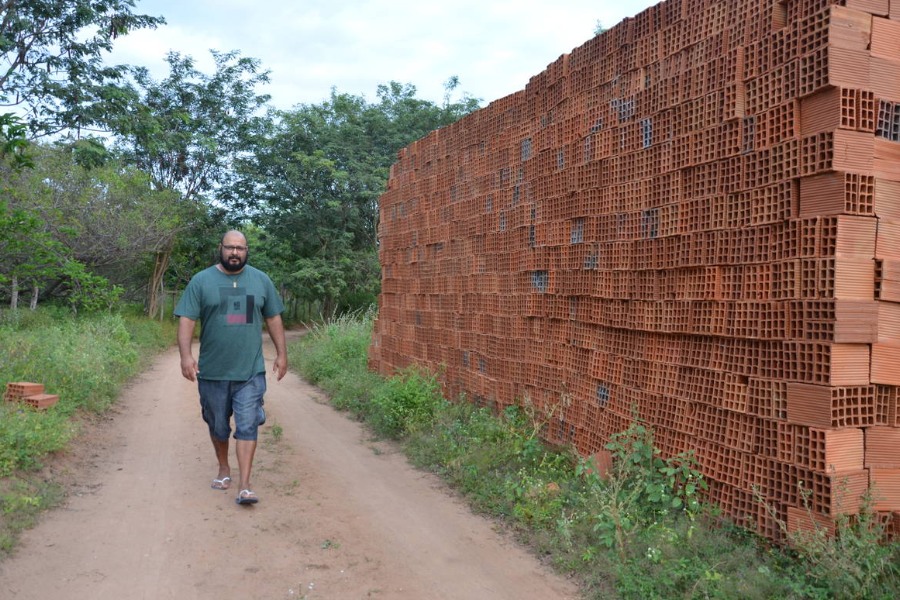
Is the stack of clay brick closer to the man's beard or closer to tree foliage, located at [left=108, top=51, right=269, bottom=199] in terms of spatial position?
the man's beard

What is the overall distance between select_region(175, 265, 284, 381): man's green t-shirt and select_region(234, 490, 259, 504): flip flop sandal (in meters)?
0.83

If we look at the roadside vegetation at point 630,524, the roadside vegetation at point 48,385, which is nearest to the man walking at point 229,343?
the roadside vegetation at point 48,385

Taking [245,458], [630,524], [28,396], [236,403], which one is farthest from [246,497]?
[28,396]

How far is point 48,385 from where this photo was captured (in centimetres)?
775

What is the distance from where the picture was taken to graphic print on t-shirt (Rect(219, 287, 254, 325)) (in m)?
5.07

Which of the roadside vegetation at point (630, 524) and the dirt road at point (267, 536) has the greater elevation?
the roadside vegetation at point (630, 524)

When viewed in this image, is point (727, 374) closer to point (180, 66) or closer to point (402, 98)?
point (402, 98)

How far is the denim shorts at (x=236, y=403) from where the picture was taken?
5.07m

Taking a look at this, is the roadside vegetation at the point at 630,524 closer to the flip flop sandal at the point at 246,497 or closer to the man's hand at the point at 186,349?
the flip flop sandal at the point at 246,497

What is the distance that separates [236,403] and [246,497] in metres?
0.70

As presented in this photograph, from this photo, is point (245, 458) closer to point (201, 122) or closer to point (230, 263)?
point (230, 263)

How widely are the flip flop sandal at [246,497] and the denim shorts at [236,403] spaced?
1.29ft

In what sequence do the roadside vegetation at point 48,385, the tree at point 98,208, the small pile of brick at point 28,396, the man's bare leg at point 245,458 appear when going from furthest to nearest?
1. the tree at point 98,208
2. the small pile of brick at point 28,396
3. the man's bare leg at point 245,458
4. the roadside vegetation at point 48,385

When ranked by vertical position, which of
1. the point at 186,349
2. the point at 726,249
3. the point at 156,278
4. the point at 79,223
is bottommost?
the point at 186,349
